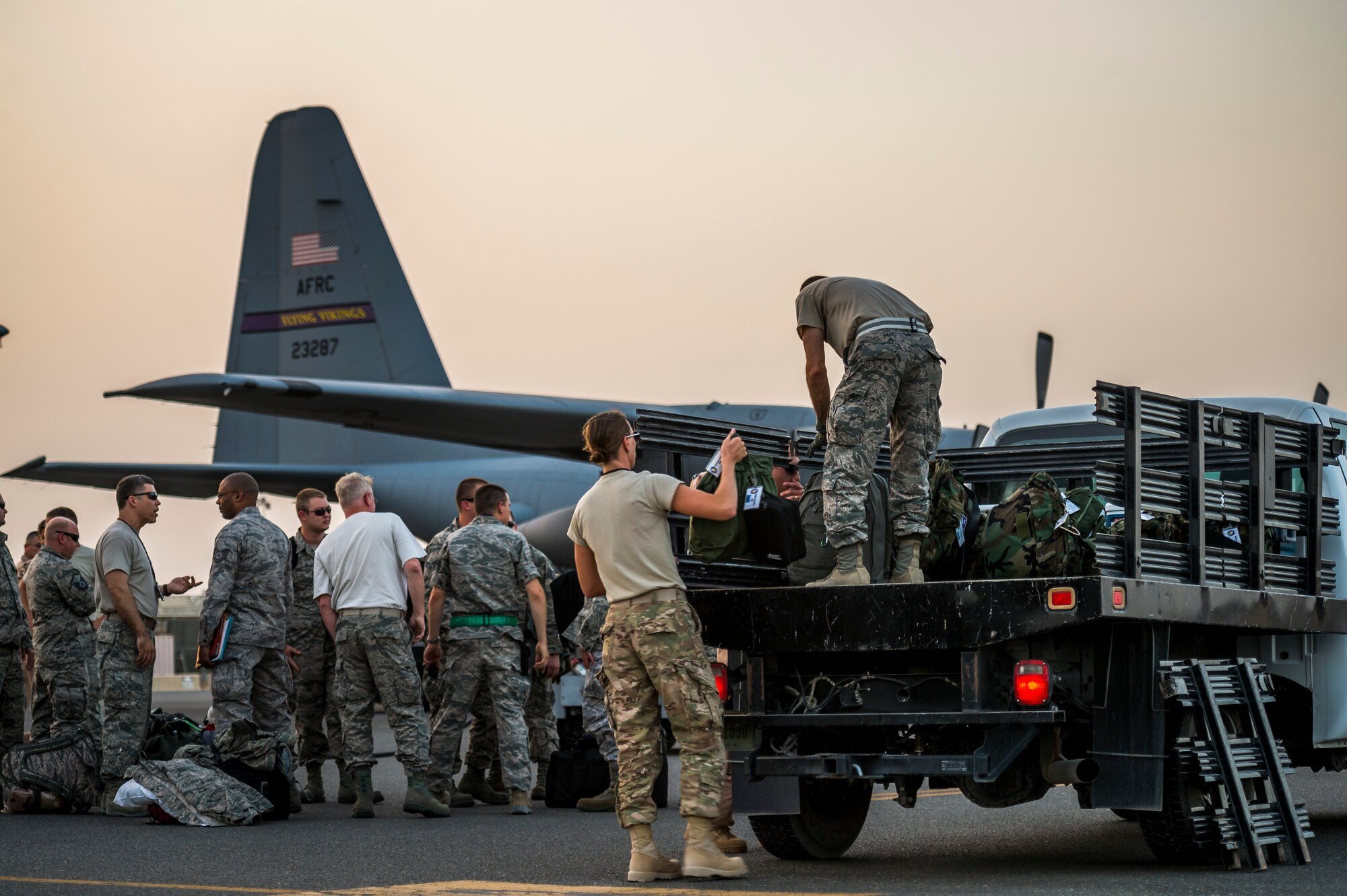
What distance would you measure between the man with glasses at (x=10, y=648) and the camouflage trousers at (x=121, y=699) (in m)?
0.63

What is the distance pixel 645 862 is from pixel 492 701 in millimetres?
3191

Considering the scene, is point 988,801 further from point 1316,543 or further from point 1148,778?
point 1316,543

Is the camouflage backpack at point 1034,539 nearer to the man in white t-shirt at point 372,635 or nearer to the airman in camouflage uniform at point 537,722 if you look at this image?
the airman in camouflage uniform at point 537,722

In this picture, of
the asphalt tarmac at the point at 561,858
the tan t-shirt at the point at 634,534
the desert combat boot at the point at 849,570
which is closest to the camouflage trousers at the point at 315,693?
the asphalt tarmac at the point at 561,858

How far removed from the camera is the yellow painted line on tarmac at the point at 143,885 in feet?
18.2

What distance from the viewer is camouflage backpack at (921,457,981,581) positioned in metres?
6.39

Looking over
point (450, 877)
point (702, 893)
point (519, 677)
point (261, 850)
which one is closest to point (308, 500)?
point (519, 677)

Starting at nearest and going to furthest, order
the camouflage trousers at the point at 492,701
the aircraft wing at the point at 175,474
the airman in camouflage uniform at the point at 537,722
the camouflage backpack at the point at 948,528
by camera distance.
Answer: the camouflage backpack at the point at 948,528 → the camouflage trousers at the point at 492,701 → the airman in camouflage uniform at the point at 537,722 → the aircraft wing at the point at 175,474

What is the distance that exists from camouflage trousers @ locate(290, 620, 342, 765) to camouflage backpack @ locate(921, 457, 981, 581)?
176 inches

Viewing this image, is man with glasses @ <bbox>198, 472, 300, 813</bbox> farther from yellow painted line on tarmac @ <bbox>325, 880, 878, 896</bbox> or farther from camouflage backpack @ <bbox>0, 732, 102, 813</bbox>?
yellow painted line on tarmac @ <bbox>325, 880, 878, 896</bbox>

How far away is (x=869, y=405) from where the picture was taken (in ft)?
20.3

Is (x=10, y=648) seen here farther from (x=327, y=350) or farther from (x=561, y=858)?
(x=327, y=350)

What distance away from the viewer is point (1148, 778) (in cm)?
548

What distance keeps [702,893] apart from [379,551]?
13.0 feet
